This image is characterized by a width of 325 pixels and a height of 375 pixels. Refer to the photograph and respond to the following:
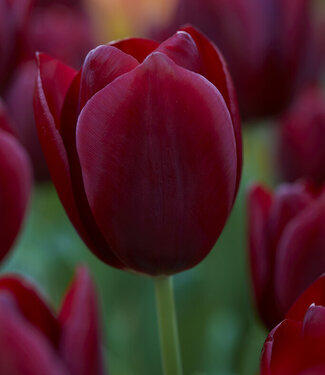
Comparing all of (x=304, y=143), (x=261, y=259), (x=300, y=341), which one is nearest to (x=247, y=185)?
(x=304, y=143)

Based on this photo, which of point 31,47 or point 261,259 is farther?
point 31,47

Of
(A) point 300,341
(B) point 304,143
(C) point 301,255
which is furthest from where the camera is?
(B) point 304,143

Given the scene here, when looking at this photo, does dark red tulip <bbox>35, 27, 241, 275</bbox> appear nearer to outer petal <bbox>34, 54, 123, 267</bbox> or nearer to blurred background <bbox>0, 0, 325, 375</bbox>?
outer petal <bbox>34, 54, 123, 267</bbox>

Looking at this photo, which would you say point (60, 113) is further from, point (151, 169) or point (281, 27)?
point (281, 27)

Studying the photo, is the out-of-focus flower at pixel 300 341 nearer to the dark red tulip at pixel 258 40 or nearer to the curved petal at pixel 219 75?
the curved petal at pixel 219 75

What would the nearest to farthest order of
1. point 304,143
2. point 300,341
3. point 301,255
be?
point 300,341 < point 301,255 < point 304,143

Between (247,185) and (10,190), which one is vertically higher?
(10,190)

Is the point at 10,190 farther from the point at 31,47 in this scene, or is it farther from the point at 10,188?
the point at 31,47
